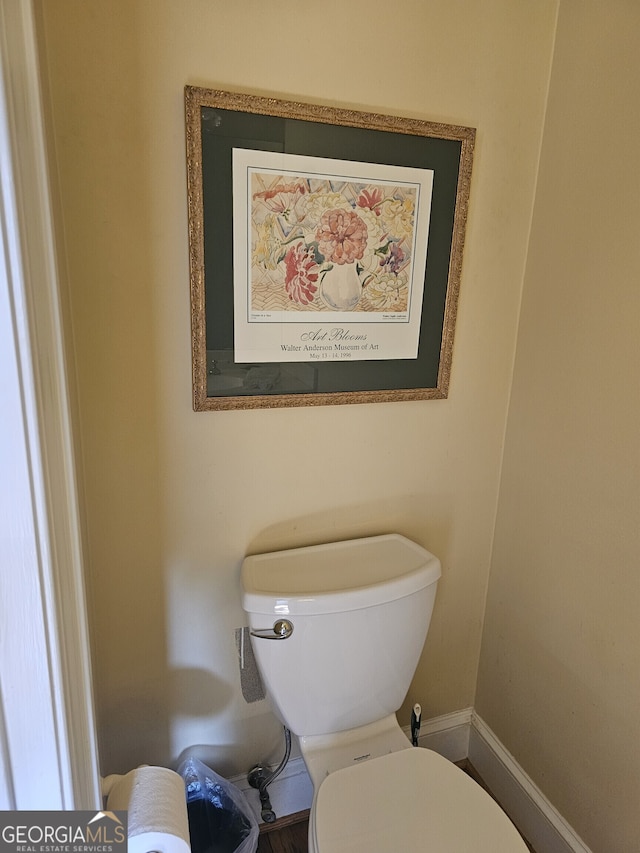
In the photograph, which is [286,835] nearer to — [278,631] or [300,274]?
[278,631]

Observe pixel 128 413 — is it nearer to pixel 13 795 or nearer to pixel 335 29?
pixel 13 795

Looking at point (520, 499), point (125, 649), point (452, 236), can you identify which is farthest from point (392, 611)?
point (452, 236)

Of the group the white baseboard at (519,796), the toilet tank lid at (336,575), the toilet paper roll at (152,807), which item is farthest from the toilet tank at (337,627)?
the white baseboard at (519,796)

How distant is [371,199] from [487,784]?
1587 mm

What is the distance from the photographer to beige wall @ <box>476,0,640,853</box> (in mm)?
1061

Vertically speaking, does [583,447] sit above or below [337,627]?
above

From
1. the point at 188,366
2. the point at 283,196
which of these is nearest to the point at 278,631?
the point at 188,366

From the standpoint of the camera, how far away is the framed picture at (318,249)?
3.34 feet

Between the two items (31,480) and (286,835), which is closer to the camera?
(31,480)

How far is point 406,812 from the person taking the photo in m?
1.01

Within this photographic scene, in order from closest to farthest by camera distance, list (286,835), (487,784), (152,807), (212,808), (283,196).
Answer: (152,807)
(283,196)
(212,808)
(286,835)
(487,784)

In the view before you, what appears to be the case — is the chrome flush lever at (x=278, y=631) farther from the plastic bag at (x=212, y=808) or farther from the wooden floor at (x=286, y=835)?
the wooden floor at (x=286, y=835)

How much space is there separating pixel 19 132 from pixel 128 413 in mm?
570

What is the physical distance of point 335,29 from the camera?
1.03m
